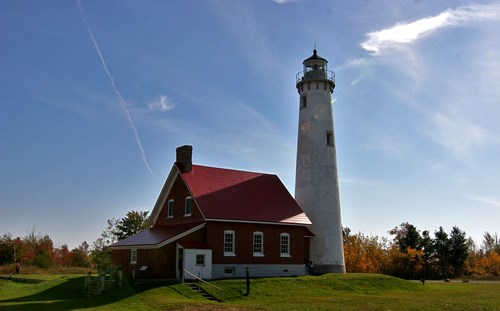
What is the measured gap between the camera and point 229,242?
110 feet

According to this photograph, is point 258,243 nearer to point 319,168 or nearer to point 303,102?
point 319,168

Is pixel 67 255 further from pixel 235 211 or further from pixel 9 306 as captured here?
pixel 9 306

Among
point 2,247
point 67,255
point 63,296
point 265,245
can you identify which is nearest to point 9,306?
point 63,296

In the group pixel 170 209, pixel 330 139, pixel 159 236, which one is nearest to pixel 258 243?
pixel 159 236

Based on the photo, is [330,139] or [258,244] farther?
[330,139]

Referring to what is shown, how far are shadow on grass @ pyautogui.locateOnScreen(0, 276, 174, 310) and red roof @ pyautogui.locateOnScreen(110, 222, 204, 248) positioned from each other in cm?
329

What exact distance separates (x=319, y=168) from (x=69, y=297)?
855 inches

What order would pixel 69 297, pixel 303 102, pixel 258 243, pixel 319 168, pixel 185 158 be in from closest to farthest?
1. pixel 69 297
2. pixel 258 243
3. pixel 185 158
4. pixel 319 168
5. pixel 303 102

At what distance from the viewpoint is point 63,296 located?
27297mm

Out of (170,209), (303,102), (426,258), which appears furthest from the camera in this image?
(426,258)

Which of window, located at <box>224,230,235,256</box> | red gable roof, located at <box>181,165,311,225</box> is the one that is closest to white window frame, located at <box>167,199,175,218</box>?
red gable roof, located at <box>181,165,311,225</box>

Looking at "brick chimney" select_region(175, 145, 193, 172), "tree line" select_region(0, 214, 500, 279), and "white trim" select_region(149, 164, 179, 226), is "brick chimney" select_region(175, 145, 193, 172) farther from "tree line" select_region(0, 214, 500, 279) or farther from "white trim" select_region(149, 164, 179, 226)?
"tree line" select_region(0, 214, 500, 279)

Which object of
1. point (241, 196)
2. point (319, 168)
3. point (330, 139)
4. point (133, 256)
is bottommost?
point (133, 256)

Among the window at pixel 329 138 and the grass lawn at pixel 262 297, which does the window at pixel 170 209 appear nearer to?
the grass lawn at pixel 262 297
